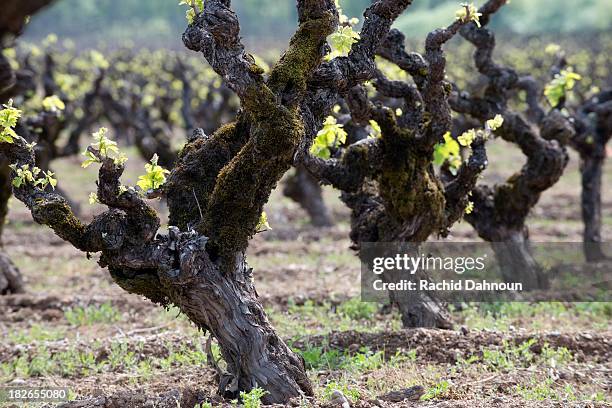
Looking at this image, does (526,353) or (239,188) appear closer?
(239,188)

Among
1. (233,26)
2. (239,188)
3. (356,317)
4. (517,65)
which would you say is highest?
(517,65)

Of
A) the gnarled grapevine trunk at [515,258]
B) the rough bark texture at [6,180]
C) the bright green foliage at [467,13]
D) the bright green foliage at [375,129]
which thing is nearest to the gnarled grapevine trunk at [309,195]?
the rough bark texture at [6,180]

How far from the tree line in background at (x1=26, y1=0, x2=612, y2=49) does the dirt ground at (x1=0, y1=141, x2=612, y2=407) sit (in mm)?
56506

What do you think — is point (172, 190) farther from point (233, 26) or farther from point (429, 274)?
point (429, 274)

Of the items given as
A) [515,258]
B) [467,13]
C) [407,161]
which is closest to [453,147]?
[407,161]

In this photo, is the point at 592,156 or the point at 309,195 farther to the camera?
the point at 309,195

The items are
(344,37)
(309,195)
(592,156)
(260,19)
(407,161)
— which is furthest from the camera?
(260,19)

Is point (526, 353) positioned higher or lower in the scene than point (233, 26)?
lower

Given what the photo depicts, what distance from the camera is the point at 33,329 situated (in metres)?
10.4

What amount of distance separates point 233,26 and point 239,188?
1.21m

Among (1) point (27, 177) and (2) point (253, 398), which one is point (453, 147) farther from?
(1) point (27, 177)

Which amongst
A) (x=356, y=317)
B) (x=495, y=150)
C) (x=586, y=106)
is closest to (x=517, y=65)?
(x=495, y=150)

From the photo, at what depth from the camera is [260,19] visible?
3716 inches

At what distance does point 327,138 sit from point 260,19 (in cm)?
8796
